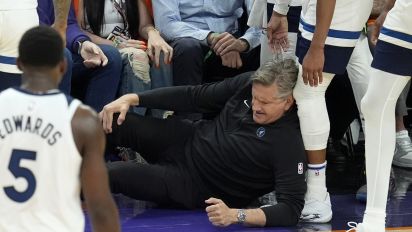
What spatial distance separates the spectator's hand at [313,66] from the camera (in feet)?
11.9

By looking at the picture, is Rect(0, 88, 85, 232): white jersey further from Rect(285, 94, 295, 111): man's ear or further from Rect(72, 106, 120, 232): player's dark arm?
Rect(285, 94, 295, 111): man's ear

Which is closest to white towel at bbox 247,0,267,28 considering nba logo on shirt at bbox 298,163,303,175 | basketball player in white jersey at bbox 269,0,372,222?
basketball player in white jersey at bbox 269,0,372,222

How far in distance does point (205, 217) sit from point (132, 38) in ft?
4.84

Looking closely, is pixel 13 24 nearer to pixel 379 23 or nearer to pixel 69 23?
pixel 69 23

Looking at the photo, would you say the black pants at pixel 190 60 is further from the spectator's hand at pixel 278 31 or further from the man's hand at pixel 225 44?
the spectator's hand at pixel 278 31

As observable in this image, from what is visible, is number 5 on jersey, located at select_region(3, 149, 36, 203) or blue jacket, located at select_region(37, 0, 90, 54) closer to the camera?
number 5 on jersey, located at select_region(3, 149, 36, 203)

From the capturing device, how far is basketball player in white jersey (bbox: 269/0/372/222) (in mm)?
3623

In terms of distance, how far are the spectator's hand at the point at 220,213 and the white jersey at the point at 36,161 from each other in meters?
1.36

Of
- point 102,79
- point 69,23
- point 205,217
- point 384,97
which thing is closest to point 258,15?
point 102,79

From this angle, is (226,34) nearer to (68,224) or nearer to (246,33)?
(246,33)

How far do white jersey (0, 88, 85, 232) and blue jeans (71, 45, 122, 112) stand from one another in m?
2.29

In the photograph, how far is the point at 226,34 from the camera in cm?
486

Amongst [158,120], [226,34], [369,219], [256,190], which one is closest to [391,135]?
[369,219]

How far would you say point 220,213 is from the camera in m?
3.65
